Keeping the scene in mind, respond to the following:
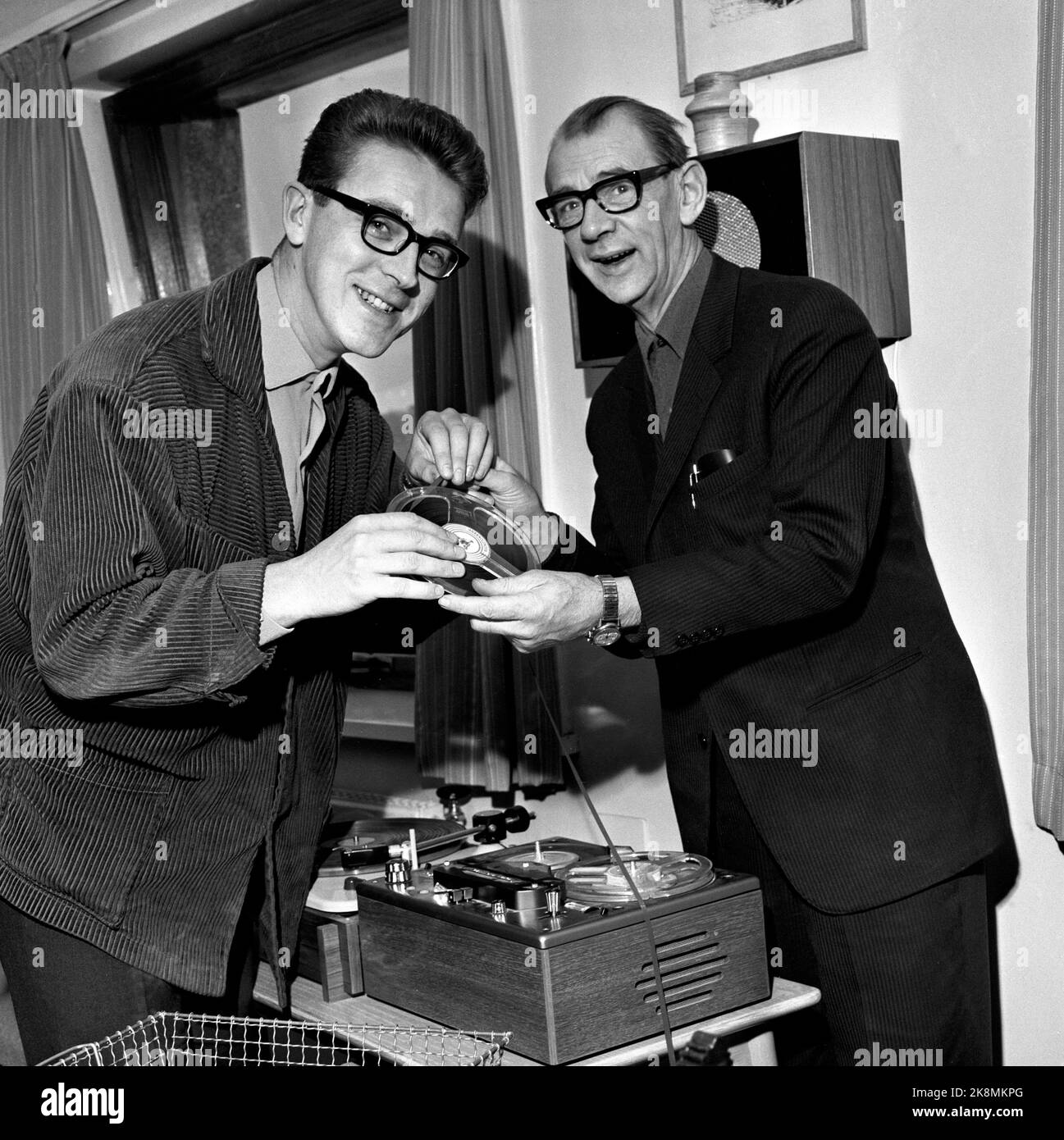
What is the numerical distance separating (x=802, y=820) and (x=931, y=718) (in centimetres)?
24

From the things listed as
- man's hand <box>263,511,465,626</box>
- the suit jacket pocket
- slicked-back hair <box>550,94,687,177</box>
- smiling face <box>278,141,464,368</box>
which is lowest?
man's hand <box>263,511,465,626</box>

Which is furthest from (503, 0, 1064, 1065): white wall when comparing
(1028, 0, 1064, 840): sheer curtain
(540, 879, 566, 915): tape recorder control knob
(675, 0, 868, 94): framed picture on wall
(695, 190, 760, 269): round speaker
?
(540, 879, 566, 915): tape recorder control knob

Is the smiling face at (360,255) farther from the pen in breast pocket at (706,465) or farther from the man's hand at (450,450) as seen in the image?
the pen in breast pocket at (706,465)

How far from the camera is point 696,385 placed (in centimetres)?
198

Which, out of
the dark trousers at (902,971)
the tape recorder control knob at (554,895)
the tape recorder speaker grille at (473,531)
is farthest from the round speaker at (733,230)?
the tape recorder control knob at (554,895)

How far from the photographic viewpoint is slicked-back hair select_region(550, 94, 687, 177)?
6.88 ft

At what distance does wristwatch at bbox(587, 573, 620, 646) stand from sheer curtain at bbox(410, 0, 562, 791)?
122 cm

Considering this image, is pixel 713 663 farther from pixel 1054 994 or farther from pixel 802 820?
pixel 1054 994

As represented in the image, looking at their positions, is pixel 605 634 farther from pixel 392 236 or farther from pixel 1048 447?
pixel 1048 447

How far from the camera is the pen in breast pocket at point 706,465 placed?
76.6 inches

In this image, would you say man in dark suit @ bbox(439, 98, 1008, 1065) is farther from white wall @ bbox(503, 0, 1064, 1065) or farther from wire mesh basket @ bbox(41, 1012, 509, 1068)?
wire mesh basket @ bbox(41, 1012, 509, 1068)

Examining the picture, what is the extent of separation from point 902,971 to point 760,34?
5.86ft

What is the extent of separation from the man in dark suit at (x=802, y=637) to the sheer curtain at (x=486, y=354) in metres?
1.03
